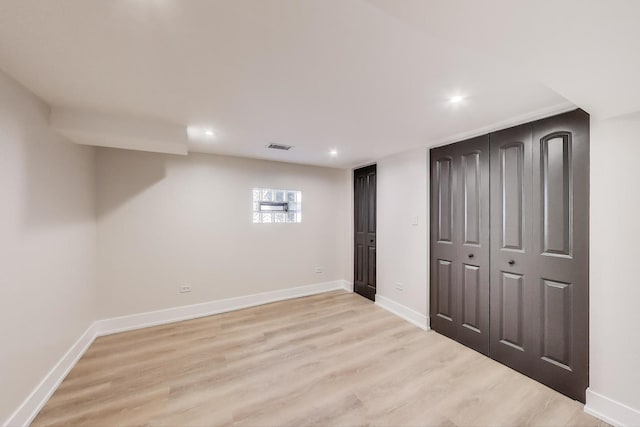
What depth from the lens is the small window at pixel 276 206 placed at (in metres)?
3.99

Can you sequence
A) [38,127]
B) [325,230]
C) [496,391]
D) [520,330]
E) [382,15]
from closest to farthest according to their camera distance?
1. [382,15]
2. [38,127]
3. [496,391]
4. [520,330]
5. [325,230]

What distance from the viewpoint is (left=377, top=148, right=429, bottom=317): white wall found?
3.19m

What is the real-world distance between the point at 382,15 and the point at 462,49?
52 centimetres

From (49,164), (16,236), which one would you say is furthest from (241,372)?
(49,164)

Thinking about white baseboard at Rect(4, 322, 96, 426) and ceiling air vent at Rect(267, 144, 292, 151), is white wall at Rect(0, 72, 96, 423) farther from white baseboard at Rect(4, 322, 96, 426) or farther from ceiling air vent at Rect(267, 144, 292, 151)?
ceiling air vent at Rect(267, 144, 292, 151)

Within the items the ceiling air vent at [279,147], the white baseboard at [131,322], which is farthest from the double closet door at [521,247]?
the white baseboard at [131,322]

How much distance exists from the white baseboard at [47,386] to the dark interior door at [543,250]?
375 centimetres

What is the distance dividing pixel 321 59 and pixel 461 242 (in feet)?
7.89

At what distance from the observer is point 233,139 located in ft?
9.62

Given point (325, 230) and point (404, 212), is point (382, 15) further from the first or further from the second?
point (325, 230)

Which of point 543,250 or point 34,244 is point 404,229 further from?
point 34,244

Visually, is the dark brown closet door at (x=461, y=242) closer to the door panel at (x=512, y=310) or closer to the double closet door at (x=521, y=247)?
the double closet door at (x=521, y=247)

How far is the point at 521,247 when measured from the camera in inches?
88.6

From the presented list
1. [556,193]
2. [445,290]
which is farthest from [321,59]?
[445,290]
